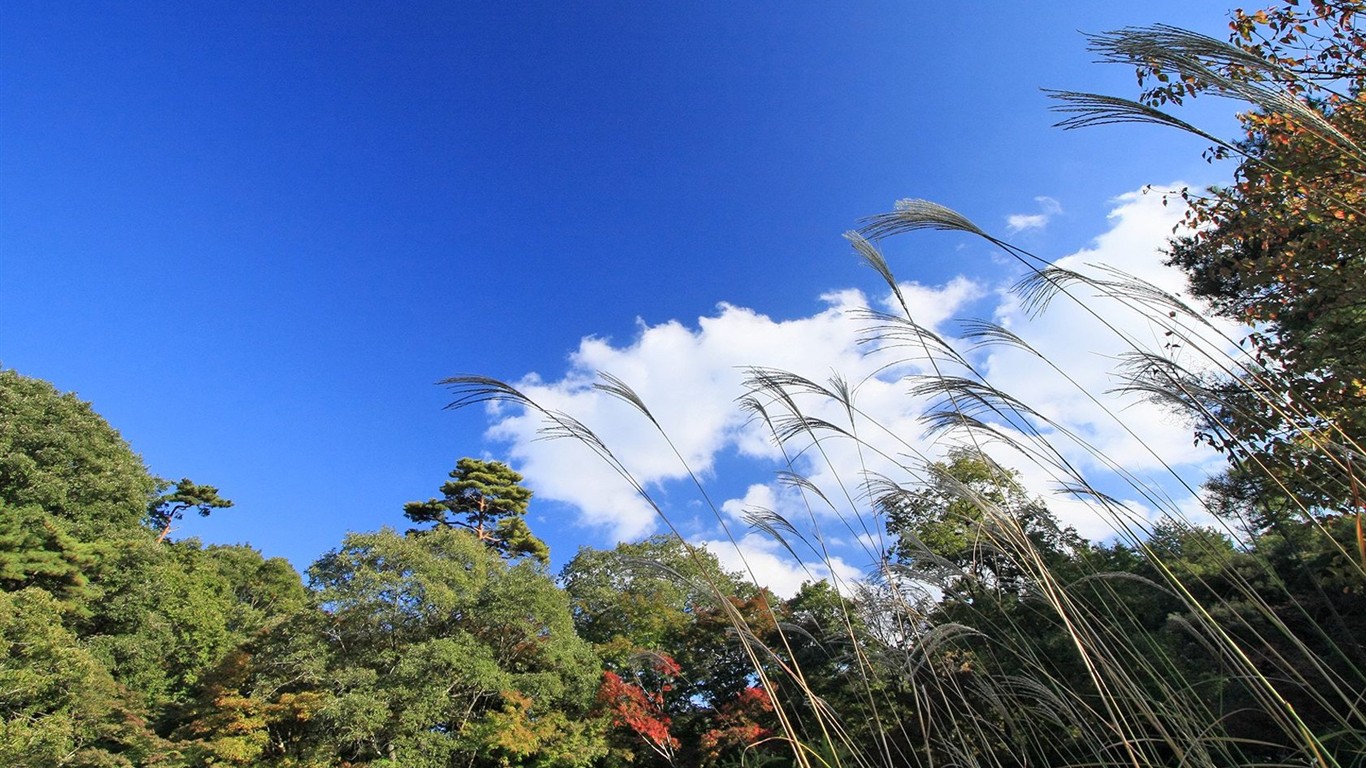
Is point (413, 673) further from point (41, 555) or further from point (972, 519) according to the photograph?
point (972, 519)

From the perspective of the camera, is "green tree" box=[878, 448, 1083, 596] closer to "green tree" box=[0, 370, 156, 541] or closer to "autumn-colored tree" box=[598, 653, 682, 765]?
"autumn-colored tree" box=[598, 653, 682, 765]

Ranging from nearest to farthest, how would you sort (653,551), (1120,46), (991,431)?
(1120,46)
(991,431)
(653,551)

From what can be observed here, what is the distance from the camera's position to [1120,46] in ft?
3.63

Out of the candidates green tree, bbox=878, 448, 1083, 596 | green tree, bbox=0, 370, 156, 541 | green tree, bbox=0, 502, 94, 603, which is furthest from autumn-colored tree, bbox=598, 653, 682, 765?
green tree, bbox=0, 370, 156, 541

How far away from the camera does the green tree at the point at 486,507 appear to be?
21531 mm

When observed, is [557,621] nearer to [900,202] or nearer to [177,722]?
[177,722]

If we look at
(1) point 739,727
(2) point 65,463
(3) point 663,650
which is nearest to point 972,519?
(1) point 739,727

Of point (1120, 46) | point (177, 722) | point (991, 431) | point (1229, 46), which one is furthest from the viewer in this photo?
point (177, 722)

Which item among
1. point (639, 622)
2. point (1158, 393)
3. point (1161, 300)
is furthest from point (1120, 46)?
point (639, 622)

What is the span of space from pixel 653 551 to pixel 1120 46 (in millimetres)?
17749

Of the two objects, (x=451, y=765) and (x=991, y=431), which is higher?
(x=451, y=765)

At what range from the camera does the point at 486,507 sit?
21.9 m

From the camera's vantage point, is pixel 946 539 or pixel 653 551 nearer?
pixel 946 539

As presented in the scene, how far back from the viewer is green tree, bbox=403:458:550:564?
21531 mm
